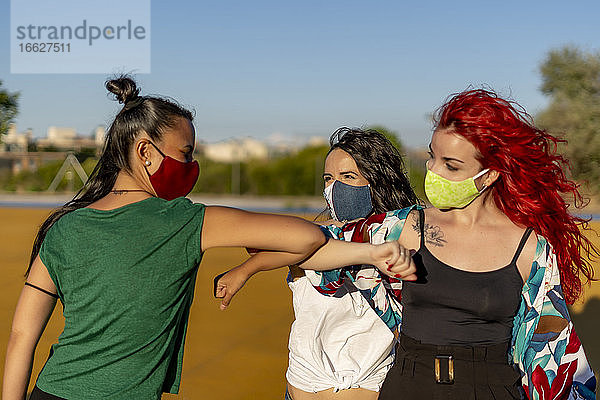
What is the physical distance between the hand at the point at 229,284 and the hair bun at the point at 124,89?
0.80m

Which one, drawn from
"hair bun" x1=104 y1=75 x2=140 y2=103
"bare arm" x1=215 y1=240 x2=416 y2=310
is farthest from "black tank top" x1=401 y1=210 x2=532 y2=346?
"hair bun" x1=104 y1=75 x2=140 y2=103

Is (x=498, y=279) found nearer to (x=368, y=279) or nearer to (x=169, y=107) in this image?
(x=368, y=279)

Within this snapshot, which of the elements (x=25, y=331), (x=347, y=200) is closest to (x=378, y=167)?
(x=347, y=200)

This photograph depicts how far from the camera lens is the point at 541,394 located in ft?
9.05

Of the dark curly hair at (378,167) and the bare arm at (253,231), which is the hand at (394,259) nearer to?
the bare arm at (253,231)

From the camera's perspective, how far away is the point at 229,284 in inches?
112

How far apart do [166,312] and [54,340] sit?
609 centimetres

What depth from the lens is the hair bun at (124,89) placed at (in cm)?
248

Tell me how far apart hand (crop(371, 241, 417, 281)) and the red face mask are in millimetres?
703

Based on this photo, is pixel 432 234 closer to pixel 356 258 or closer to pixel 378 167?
pixel 356 258

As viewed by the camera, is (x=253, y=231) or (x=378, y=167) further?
(x=378, y=167)

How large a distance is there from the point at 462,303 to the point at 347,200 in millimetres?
871

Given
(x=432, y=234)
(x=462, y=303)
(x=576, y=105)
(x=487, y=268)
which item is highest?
(x=576, y=105)

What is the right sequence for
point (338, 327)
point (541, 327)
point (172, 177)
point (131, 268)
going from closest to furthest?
point (131, 268)
point (172, 177)
point (541, 327)
point (338, 327)
